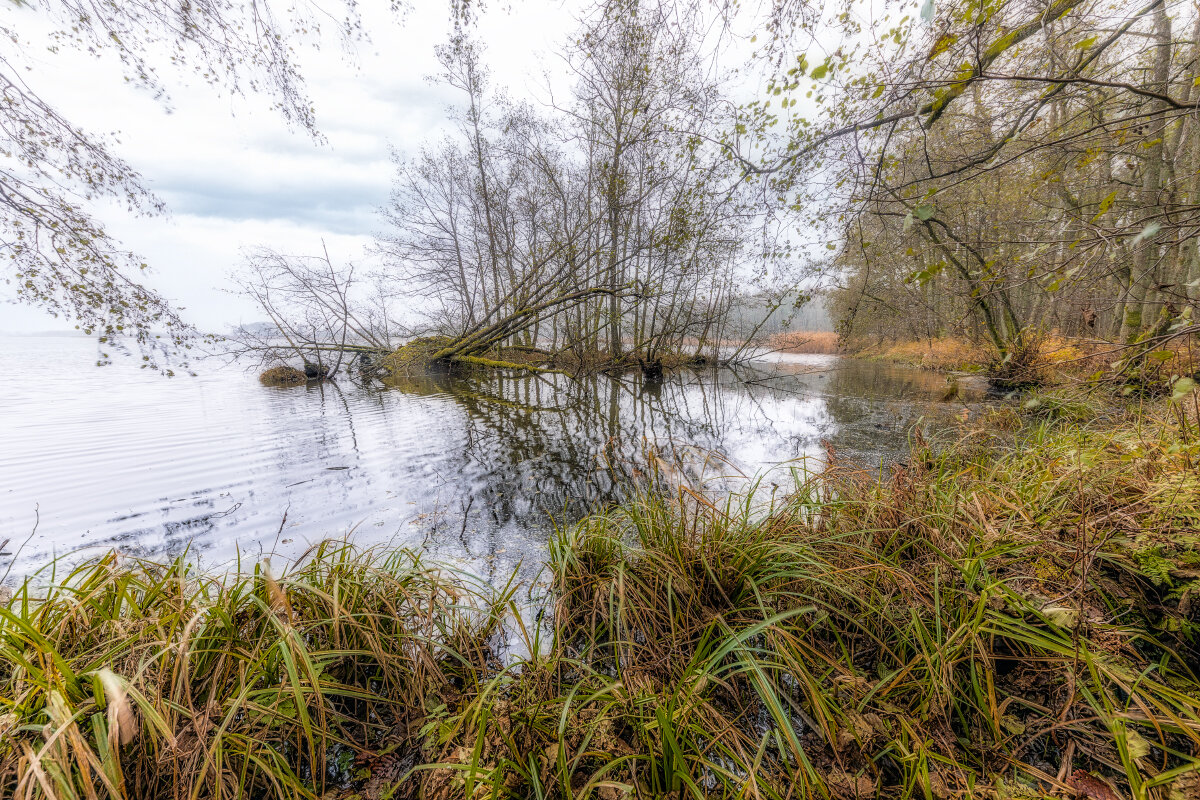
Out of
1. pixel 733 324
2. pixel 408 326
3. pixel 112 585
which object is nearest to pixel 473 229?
pixel 408 326

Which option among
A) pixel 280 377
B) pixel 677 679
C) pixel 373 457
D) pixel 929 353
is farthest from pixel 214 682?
pixel 929 353

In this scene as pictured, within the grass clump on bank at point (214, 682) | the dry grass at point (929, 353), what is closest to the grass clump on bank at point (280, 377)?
the grass clump on bank at point (214, 682)

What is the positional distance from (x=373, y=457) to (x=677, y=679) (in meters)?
5.16

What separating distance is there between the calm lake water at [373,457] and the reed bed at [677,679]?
1.87 feet

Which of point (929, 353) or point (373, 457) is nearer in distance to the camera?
point (373, 457)

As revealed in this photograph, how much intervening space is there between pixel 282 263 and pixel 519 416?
1071 cm

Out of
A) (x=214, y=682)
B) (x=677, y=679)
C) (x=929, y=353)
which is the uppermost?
(x=929, y=353)

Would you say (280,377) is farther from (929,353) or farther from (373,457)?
(929,353)

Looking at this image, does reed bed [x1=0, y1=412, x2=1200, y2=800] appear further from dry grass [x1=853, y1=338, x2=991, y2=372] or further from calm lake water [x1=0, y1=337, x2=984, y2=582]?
dry grass [x1=853, y1=338, x2=991, y2=372]

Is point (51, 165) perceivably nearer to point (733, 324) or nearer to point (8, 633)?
point (8, 633)

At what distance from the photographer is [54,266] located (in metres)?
3.53

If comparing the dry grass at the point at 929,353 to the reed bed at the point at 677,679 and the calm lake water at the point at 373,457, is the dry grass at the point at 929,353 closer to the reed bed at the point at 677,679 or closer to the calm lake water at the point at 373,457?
the calm lake water at the point at 373,457

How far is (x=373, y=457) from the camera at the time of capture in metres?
5.49

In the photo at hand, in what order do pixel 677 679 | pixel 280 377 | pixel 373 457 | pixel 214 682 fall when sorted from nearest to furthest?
1. pixel 214 682
2. pixel 677 679
3. pixel 373 457
4. pixel 280 377
